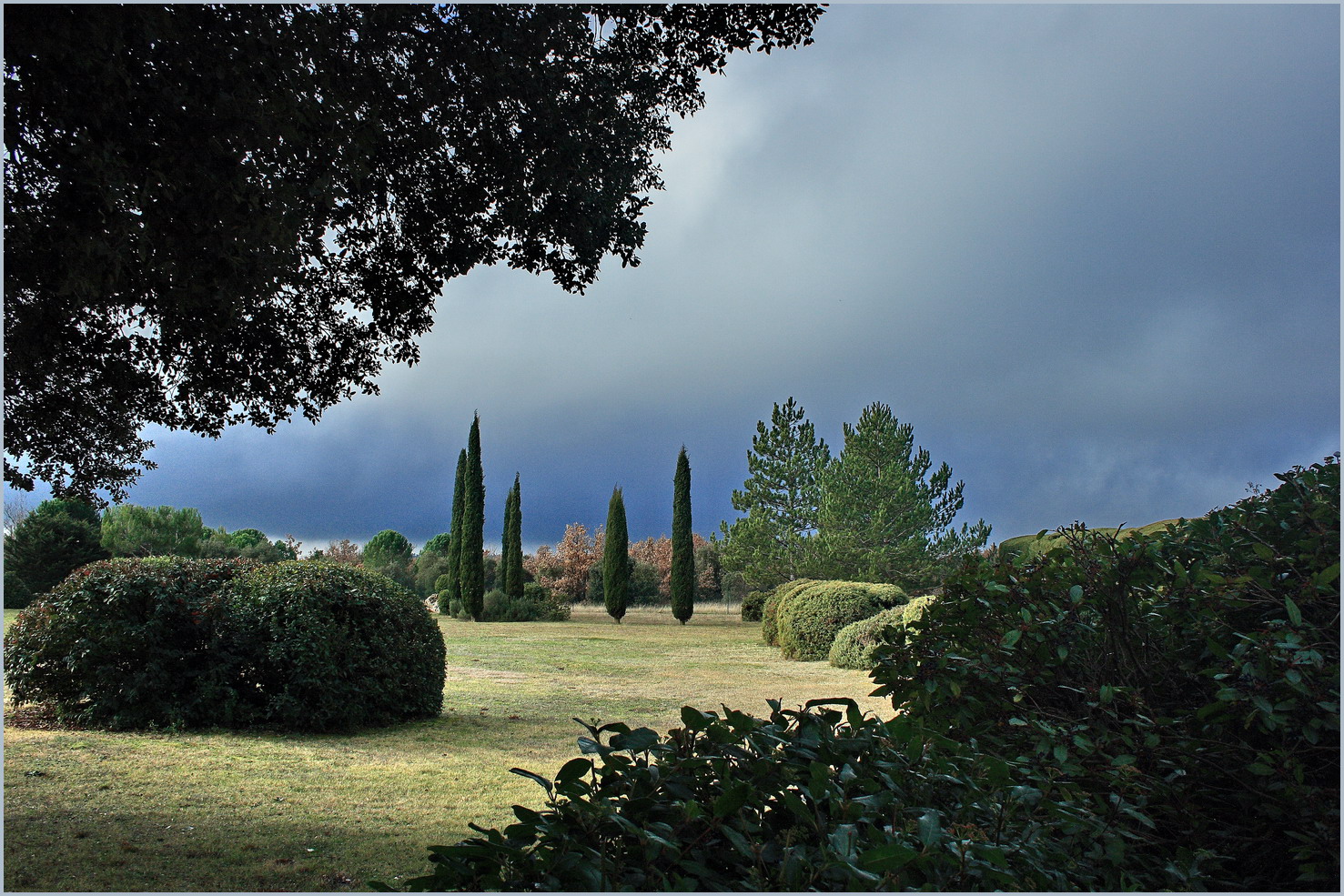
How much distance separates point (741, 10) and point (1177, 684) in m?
3.91

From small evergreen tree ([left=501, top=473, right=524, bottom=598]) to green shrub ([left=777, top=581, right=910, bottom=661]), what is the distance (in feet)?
51.2

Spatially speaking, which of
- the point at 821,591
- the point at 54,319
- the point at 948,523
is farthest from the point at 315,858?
the point at 948,523

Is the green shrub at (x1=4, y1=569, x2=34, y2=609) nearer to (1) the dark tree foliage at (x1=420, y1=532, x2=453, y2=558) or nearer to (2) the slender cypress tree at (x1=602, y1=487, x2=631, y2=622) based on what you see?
(2) the slender cypress tree at (x1=602, y1=487, x2=631, y2=622)

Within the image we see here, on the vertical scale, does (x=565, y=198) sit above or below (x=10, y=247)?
above

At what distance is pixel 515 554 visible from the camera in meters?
28.5

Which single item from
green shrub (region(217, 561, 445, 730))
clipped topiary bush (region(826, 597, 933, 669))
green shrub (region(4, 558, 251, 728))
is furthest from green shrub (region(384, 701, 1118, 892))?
clipped topiary bush (region(826, 597, 933, 669))

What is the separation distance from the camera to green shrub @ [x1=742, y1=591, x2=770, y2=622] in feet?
81.7

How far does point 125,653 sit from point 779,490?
64.1 feet

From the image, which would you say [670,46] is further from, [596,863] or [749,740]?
[596,863]

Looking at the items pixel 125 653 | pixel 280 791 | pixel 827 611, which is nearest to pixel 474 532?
pixel 827 611

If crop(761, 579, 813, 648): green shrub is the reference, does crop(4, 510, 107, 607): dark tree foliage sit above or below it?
above

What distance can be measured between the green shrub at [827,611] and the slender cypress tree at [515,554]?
15.6 m

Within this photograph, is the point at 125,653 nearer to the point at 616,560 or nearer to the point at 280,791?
the point at 280,791

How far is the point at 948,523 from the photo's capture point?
75.4 ft
